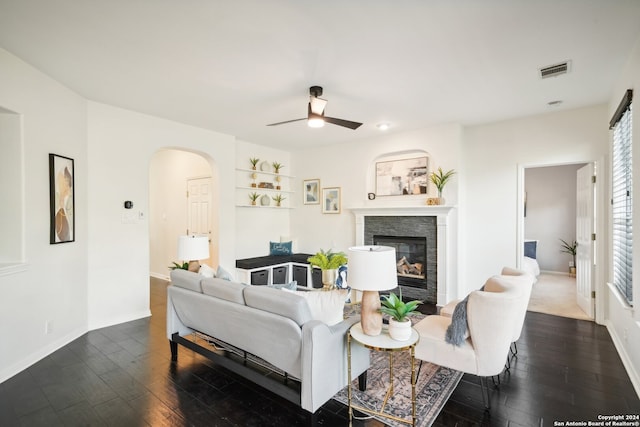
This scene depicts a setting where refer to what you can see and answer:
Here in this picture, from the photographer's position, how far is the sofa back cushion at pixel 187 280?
111 inches

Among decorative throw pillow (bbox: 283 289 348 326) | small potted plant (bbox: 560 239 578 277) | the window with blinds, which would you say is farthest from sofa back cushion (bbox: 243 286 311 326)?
small potted plant (bbox: 560 239 578 277)

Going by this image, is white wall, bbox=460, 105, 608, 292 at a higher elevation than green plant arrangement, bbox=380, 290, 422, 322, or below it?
higher

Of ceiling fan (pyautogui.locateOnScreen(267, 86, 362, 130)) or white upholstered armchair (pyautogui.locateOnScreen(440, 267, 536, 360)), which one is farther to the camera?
ceiling fan (pyautogui.locateOnScreen(267, 86, 362, 130))

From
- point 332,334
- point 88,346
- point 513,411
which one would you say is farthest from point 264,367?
point 88,346

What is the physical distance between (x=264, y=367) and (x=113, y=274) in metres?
2.84

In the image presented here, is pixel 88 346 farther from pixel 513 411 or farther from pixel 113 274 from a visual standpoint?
pixel 513 411

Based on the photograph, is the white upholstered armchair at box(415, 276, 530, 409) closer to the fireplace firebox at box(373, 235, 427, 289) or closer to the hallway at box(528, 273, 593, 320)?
the fireplace firebox at box(373, 235, 427, 289)

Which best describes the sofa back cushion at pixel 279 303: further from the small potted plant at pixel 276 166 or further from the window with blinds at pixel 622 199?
the small potted plant at pixel 276 166

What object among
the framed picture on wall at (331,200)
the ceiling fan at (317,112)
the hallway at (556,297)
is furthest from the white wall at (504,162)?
the ceiling fan at (317,112)

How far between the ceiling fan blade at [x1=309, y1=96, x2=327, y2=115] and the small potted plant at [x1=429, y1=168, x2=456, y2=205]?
249 cm

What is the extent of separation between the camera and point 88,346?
3344mm

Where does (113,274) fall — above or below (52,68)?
below

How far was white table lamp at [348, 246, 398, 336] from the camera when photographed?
206cm

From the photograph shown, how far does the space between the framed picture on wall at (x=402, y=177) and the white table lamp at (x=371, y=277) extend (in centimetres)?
336
